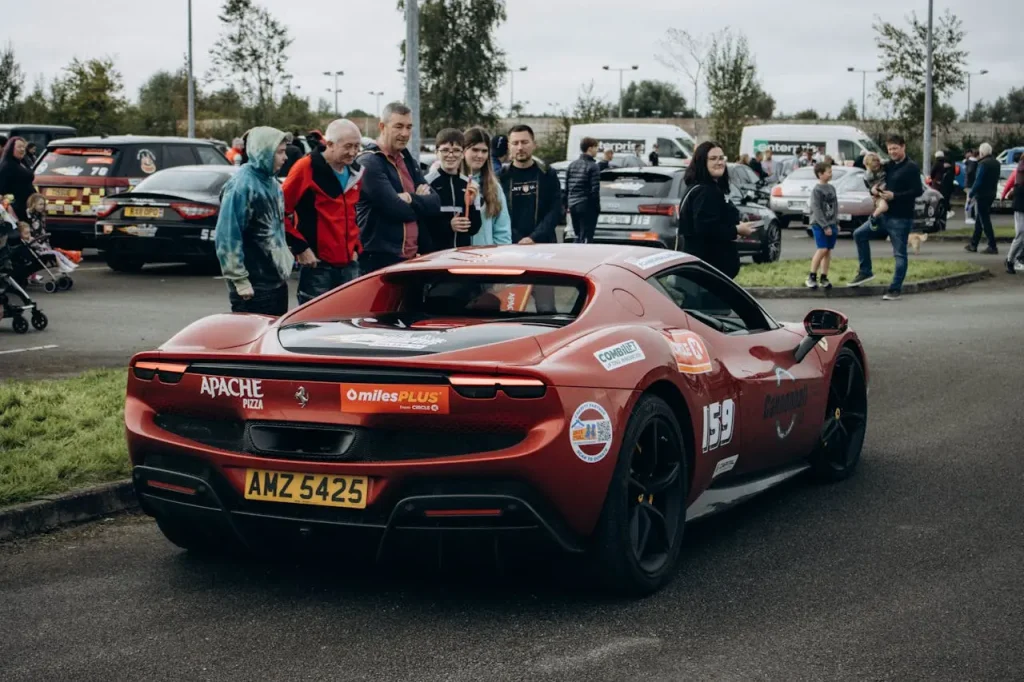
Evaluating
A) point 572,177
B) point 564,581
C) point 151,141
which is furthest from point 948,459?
point 151,141

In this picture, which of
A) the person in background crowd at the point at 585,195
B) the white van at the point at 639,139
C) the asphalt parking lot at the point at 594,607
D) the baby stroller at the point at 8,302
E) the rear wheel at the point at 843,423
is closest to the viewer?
the asphalt parking lot at the point at 594,607

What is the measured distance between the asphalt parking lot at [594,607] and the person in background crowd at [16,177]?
12.5 m

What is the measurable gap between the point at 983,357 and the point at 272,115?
40877 mm

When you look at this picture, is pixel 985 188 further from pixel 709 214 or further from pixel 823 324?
pixel 823 324

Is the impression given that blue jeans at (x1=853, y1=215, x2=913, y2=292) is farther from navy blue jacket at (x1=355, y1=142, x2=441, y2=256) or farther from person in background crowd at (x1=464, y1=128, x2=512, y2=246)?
navy blue jacket at (x1=355, y1=142, x2=441, y2=256)

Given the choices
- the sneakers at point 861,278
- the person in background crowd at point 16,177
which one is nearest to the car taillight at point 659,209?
the sneakers at point 861,278

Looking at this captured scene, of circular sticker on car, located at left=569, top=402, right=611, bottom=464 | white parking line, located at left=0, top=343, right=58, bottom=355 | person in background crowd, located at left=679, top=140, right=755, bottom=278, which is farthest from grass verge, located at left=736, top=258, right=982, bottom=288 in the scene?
circular sticker on car, located at left=569, top=402, right=611, bottom=464

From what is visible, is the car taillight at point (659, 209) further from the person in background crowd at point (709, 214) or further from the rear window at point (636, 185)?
the person in background crowd at point (709, 214)

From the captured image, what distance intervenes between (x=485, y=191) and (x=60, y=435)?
3.68m

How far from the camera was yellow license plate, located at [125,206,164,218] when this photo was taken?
1912cm

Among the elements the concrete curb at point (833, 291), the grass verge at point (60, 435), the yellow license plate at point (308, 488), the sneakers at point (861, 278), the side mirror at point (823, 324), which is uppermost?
the side mirror at point (823, 324)

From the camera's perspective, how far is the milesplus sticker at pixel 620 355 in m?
5.07

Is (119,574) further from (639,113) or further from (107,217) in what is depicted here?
(639,113)

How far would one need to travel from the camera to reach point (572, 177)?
1692 centimetres
